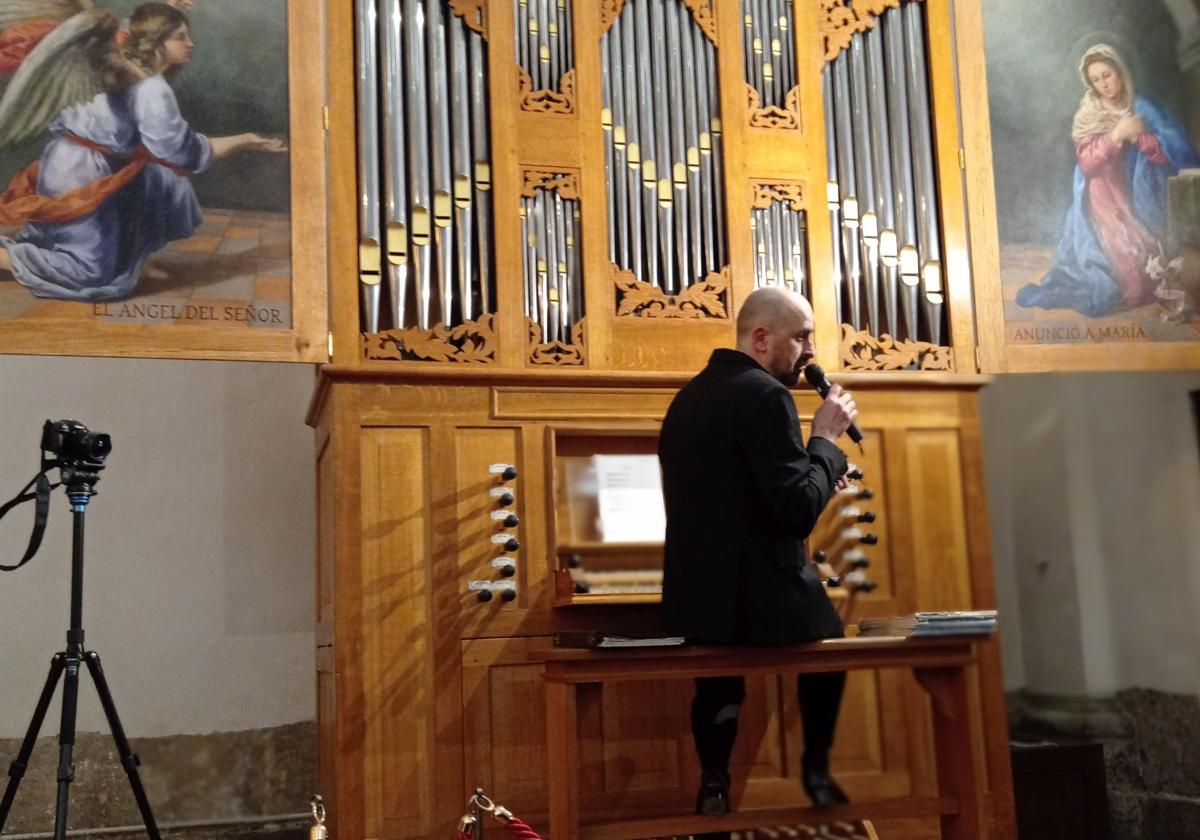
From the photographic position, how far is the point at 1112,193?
6.81 meters

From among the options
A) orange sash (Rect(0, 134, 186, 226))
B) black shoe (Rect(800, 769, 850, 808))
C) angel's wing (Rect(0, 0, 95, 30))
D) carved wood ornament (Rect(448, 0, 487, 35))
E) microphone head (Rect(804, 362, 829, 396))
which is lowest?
black shoe (Rect(800, 769, 850, 808))

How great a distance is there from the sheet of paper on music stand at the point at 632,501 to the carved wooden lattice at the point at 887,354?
108 centimetres

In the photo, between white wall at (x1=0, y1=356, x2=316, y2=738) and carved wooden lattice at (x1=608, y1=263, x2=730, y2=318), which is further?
white wall at (x1=0, y1=356, x2=316, y2=738)

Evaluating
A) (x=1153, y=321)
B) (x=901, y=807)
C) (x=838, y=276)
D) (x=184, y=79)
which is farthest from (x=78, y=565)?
(x=1153, y=321)

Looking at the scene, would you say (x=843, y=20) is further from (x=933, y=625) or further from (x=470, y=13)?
(x=933, y=625)

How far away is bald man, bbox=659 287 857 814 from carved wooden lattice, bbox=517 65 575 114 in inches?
78.0

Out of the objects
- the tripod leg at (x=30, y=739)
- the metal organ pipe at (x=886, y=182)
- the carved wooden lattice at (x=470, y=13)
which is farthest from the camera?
the metal organ pipe at (x=886, y=182)

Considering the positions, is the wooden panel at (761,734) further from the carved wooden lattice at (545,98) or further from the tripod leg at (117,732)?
the carved wooden lattice at (545,98)

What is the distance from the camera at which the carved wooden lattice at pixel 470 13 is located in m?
6.11

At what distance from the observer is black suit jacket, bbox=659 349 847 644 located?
4402 mm

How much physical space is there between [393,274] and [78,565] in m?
1.78

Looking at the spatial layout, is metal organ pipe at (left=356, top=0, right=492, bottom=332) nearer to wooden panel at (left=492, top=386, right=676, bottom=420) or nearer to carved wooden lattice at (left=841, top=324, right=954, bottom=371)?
wooden panel at (left=492, top=386, right=676, bottom=420)

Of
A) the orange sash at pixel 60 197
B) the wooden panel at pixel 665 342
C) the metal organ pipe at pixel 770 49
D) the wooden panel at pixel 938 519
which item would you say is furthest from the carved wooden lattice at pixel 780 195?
the orange sash at pixel 60 197

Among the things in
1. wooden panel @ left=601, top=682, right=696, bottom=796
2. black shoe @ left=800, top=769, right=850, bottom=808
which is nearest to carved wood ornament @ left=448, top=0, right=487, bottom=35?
wooden panel @ left=601, top=682, right=696, bottom=796
